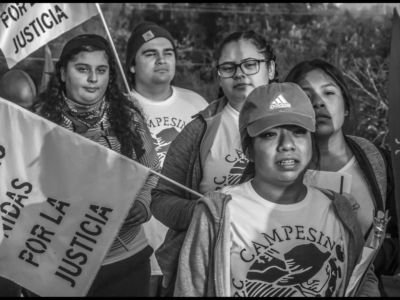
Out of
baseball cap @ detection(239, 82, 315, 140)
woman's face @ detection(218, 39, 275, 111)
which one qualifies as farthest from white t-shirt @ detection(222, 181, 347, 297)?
woman's face @ detection(218, 39, 275, 111)

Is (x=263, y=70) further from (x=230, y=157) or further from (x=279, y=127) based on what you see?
(x=279, y=127)

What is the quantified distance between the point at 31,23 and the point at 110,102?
4.11ft

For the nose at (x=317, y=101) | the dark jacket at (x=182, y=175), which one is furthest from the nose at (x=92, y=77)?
the nose at (x=317, y=101)

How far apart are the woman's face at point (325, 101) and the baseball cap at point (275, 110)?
48cm

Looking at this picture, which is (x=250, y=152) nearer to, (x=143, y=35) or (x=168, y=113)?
(x=168, y=113)

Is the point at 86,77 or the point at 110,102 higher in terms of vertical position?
the point at 86,77

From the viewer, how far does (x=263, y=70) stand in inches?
155

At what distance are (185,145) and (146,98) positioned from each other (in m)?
1.38

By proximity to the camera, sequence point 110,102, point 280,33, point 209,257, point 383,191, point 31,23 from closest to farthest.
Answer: point 209,257 → point 383,191 → point 110,102 → point 31,23 → point 280,33

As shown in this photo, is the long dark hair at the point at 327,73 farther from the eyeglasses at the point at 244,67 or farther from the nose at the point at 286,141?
the nose at the point at 286,141

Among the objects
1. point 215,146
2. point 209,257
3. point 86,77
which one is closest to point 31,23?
point 86,77

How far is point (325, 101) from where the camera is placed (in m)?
3.65

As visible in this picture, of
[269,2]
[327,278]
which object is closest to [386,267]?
[327,278]

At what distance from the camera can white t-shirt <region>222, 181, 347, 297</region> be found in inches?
116
